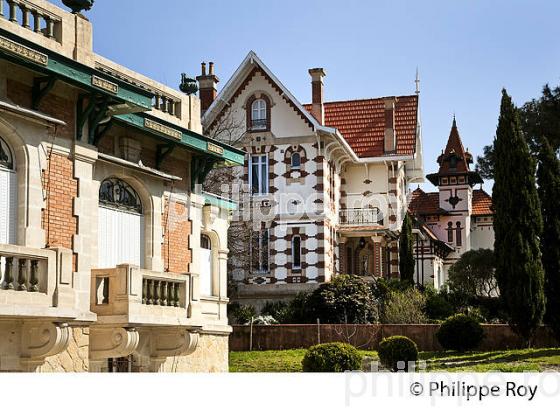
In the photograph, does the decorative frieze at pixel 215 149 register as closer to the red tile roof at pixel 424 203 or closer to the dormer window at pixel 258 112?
the dormer window at pixel 258 112

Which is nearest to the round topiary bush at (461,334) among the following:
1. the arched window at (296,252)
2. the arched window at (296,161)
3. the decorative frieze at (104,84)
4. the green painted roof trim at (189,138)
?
the arched window at (296,252)

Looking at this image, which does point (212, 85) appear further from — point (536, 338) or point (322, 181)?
point (536, 338)

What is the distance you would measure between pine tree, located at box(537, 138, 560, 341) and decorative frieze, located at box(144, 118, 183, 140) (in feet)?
52.0

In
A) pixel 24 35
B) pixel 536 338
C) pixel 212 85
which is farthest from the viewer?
pixel 212 85

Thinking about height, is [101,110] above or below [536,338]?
above

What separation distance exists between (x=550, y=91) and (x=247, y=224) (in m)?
14.5

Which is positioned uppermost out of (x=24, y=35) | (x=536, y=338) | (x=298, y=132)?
(x=298, y=132)

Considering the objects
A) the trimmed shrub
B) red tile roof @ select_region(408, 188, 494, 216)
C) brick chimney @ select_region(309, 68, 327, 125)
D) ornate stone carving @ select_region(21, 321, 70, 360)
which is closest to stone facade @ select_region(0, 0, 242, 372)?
ornate stone carving @ select_region(21, 321, 70, 360)

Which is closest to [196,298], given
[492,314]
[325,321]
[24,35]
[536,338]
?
[24,35]

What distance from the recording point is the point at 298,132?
39.0 meters

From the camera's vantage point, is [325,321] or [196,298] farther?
[325,321]

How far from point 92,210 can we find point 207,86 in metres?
27.9

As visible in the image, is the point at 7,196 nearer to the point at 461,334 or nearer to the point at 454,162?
the point at 461,334

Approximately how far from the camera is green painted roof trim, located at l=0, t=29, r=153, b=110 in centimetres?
1234
